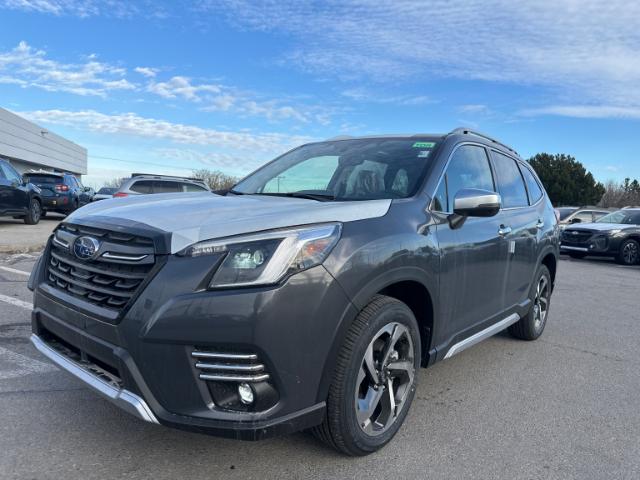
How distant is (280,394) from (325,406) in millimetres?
303

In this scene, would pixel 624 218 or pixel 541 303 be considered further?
pixel 624 218

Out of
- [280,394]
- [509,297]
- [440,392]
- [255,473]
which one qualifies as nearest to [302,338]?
[280,394]

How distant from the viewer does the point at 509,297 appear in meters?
4.43

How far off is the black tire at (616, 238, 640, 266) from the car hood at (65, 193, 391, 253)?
13816mm

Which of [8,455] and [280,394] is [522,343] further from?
[8,455]

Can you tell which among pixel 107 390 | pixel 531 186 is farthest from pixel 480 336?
pixel 107 390

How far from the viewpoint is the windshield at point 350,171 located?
3.48 m

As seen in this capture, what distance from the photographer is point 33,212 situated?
1533cm

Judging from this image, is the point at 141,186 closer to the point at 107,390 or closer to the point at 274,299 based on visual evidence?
the point at 107,390

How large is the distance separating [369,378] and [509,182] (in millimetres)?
2709

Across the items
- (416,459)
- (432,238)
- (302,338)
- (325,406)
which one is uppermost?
(432,238)

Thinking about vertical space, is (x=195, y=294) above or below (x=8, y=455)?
above

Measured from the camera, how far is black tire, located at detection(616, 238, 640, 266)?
14359mm

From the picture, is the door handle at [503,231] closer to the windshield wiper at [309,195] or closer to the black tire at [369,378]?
the black tire at [369,378]
